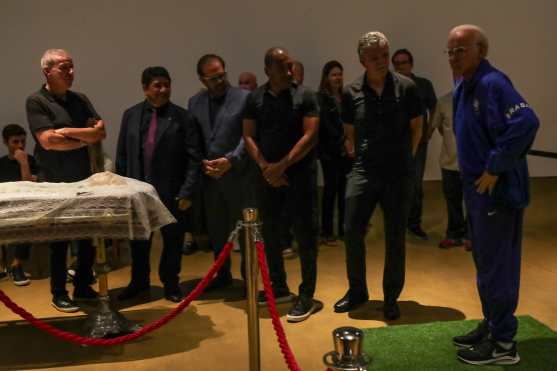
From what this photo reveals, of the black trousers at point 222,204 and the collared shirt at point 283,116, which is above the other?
the collared shirt at point 283,116

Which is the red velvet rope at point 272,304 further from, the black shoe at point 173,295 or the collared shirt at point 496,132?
the black shoe at point 173,295

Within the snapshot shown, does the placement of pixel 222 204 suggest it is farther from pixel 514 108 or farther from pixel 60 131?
pixel 514 108

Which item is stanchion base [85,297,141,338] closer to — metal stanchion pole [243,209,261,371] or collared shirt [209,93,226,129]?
metal stanchion pole [243,209,261,371]

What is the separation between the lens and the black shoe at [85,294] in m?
4.69

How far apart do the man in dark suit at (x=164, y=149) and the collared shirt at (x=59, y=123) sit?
29 centimetres

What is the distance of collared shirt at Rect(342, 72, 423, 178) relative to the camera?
3912 mm

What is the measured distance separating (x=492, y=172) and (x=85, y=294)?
118 inches

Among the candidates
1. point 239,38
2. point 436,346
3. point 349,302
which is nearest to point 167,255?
point 349,302

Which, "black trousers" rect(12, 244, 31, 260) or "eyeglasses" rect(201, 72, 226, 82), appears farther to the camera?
"black trousers" rect(12, 244, 31, 260)

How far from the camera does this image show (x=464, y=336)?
361cm

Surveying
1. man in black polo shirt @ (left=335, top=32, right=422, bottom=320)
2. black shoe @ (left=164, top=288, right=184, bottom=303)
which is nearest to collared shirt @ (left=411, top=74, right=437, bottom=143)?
man in black polo shirt @ (left=335, top=32, right=422, bottom=320)

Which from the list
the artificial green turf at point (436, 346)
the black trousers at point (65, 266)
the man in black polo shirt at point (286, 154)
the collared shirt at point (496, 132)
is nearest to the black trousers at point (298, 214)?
the man in black polo shirt at point (286, 154)

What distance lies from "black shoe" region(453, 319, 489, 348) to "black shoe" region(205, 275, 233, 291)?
186 centimetres

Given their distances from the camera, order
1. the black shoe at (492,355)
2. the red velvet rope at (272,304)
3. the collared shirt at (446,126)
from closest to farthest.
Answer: the red velvet rope at (272,304) → the black shoe at (492,355) → the collared shirt at (446,126)
